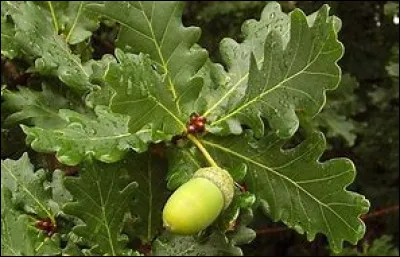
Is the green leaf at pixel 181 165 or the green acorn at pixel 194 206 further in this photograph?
the green leaf at pixel 181 165

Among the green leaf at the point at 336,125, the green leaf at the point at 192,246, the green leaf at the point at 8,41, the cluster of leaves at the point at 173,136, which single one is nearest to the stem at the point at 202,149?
the cluster of leaves at the point at 173,136

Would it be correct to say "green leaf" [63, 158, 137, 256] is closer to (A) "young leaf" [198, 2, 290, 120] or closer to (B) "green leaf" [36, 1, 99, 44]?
(A) "young leaf" [198, 2, 290, 120]

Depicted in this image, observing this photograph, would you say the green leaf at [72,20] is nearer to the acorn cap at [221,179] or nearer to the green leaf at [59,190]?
the green leaf at [59,190]

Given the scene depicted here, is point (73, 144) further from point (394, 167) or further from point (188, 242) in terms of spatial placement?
point (394, 167)

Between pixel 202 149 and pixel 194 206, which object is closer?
pixel 194 206

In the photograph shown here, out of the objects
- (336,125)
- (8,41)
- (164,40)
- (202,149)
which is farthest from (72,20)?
(336,125)

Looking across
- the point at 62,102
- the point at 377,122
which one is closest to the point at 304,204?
the point at 62,102

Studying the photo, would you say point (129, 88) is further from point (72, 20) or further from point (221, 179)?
point (72, 20)
